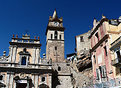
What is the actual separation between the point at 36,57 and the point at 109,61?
44.9 ft

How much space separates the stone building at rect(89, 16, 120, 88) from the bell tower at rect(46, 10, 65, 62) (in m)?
13.7

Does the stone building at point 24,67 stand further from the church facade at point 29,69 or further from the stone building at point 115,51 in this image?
the stone building at point 115,51

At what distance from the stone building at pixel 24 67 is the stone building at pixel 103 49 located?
8.55 meters

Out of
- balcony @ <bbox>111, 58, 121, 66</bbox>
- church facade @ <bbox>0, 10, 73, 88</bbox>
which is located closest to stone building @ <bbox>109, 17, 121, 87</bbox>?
balcony @ <bbox>111, 58, 121, 66</bbox>

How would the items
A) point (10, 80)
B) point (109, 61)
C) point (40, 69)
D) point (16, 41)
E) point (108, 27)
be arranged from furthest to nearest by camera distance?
point (16, 41) → point (40, 69) → point (10, 80) → point (108, 27) → point (109, 61)

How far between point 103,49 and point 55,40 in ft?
61.1

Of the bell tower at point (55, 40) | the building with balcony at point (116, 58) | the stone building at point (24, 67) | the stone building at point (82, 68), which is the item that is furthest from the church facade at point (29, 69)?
the building with balcony at point (116, 58)

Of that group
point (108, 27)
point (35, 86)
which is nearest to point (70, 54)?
point (35, 86)

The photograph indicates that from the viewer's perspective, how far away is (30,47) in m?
27.6

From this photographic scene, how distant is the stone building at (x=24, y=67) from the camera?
24.2 meters

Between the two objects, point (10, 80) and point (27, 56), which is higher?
point (27, 56)

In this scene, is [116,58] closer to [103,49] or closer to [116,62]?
[116,62]

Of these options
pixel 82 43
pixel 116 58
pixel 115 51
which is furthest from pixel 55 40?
pixel 116 58

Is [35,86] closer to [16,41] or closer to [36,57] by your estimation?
[36,57]
